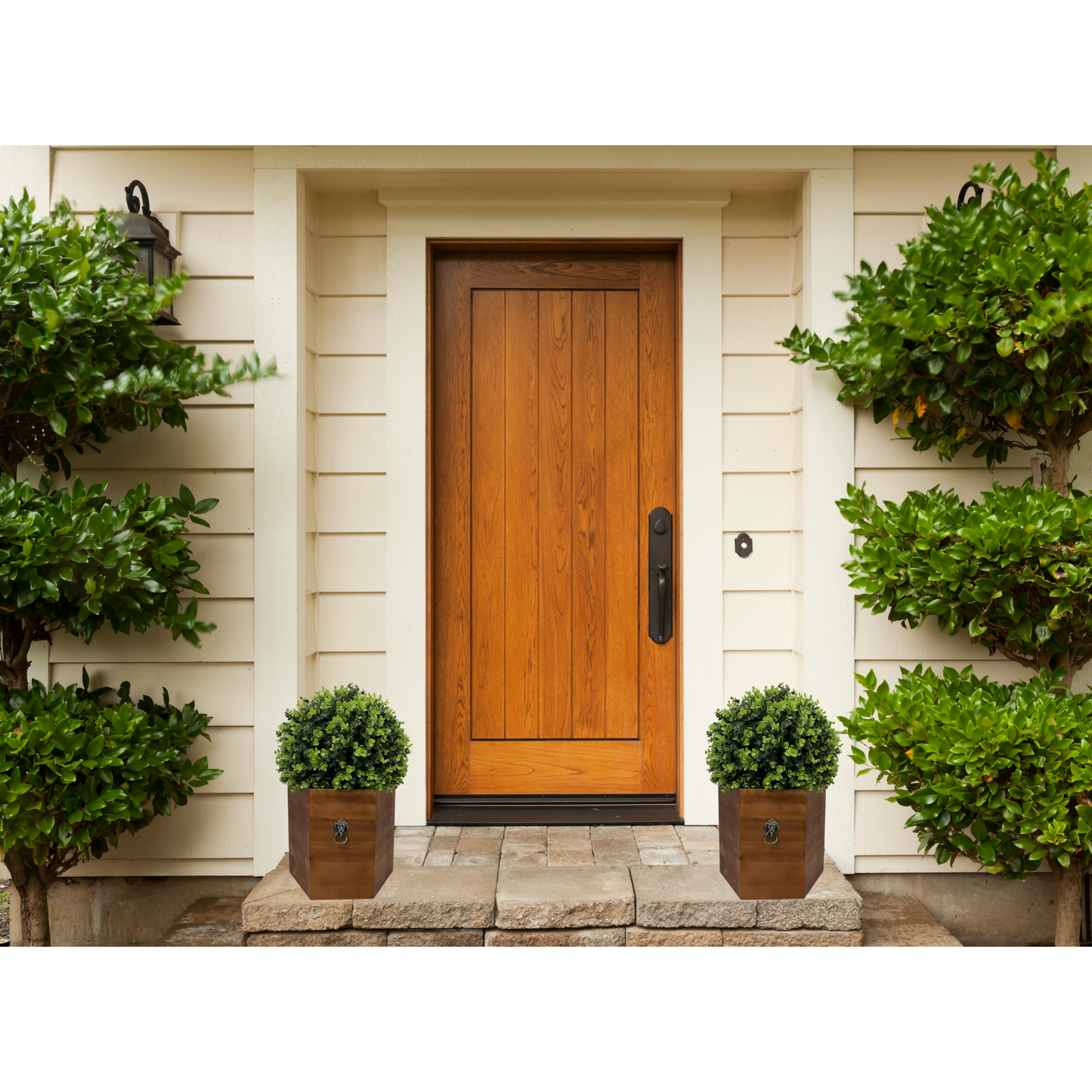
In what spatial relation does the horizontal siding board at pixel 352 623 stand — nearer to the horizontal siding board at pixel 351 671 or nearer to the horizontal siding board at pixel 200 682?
the horizontal siding board at pixel 351 671

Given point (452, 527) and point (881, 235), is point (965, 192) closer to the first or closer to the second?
point (881, 235)

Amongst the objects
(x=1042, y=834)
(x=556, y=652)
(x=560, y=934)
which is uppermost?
(x=556, y=652)

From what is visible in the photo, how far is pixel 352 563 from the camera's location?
2.75 meters

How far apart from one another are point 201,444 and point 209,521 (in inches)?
9.9

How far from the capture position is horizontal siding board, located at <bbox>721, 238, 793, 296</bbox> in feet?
9.05

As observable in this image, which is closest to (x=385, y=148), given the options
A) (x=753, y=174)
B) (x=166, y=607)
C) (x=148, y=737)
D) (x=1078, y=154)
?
(x=753, y=174)

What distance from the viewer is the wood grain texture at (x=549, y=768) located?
112 inches

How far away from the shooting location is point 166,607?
2322mm

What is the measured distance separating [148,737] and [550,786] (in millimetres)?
1339

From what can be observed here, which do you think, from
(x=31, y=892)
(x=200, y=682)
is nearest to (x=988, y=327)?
(x=200, y=682)

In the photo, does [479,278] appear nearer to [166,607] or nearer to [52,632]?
[166,607]

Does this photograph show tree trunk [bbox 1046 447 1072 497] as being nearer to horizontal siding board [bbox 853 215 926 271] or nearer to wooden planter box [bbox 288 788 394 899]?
horizontal siding board [bbox 853 215 926 271]

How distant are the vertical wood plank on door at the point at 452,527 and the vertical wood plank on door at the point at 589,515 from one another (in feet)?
1.28

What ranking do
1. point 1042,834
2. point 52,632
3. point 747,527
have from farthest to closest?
point 747,527 < point 52,632 < point 1042,834
